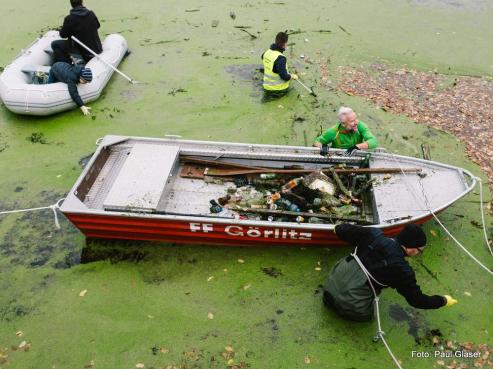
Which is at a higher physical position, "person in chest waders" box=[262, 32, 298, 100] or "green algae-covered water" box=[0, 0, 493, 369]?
"person in chest waders" box=[262, 32, 298, 100]

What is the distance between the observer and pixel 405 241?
3629 millimetres

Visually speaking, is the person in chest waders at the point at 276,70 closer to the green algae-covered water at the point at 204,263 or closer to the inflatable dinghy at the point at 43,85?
the green algae-covered water at the point at 204,263

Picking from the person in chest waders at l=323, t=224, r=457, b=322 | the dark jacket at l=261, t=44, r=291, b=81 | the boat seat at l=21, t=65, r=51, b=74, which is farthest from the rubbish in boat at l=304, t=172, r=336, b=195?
the boat seat at l=21, t=65, r=51, b=74

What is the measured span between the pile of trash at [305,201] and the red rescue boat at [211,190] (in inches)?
2.6

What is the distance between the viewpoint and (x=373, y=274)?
3.83 metres

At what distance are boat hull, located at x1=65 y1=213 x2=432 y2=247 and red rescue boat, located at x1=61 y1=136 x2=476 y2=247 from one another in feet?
0.04

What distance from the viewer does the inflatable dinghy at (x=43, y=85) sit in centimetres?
707

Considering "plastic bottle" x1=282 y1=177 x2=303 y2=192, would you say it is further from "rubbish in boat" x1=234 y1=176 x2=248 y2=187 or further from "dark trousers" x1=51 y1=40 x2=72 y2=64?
"dark trousers" x1=51 y1=40 x2=72 y2=64

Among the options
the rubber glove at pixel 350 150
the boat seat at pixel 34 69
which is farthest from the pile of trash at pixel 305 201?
the boat seat at pixel 34 69

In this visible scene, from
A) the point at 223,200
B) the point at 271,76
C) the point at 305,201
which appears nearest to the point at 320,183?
the point at 305,201

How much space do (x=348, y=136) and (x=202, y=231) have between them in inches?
97.5

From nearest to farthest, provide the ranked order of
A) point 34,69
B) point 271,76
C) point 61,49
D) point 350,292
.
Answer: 1. point 350,292
2. point 271,76
3. point 34,69
4. point 61,49

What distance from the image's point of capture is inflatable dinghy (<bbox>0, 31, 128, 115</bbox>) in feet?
23.2

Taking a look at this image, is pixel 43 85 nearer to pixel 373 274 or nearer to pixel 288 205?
pixel 288 205
